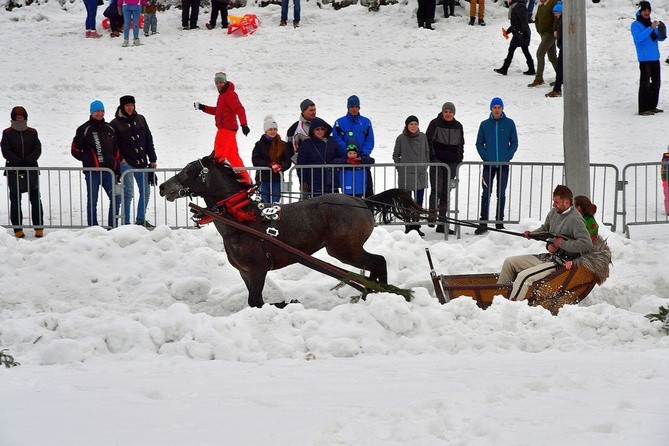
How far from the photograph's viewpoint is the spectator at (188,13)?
2717 cm

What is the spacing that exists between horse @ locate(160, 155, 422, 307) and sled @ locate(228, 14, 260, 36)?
15741 mm

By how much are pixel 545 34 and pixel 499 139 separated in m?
7.50

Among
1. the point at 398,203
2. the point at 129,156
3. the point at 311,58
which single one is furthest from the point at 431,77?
the point at 398,203

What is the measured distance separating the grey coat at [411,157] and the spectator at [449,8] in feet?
41.4

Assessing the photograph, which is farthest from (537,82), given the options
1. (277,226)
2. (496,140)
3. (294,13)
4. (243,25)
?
(277,226)

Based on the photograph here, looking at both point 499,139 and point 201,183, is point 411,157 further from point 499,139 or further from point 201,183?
point 201,183

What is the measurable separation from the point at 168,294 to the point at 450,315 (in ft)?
12.2

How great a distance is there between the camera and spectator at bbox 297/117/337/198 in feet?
49.3

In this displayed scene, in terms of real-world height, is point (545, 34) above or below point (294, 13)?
below

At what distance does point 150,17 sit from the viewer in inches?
1062

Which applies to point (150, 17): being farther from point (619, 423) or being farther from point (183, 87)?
point (619, 423)

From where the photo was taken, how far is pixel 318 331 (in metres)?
9.69

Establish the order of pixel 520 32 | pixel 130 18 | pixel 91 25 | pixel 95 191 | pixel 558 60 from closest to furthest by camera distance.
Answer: pixel 95 191 < pixel 558 60 < pixel 520 32 < pixel 130 18 < pixel 91 25

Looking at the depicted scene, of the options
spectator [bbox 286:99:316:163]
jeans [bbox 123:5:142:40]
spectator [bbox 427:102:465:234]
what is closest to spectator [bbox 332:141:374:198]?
spectator [bbox 286:99:316:163]
